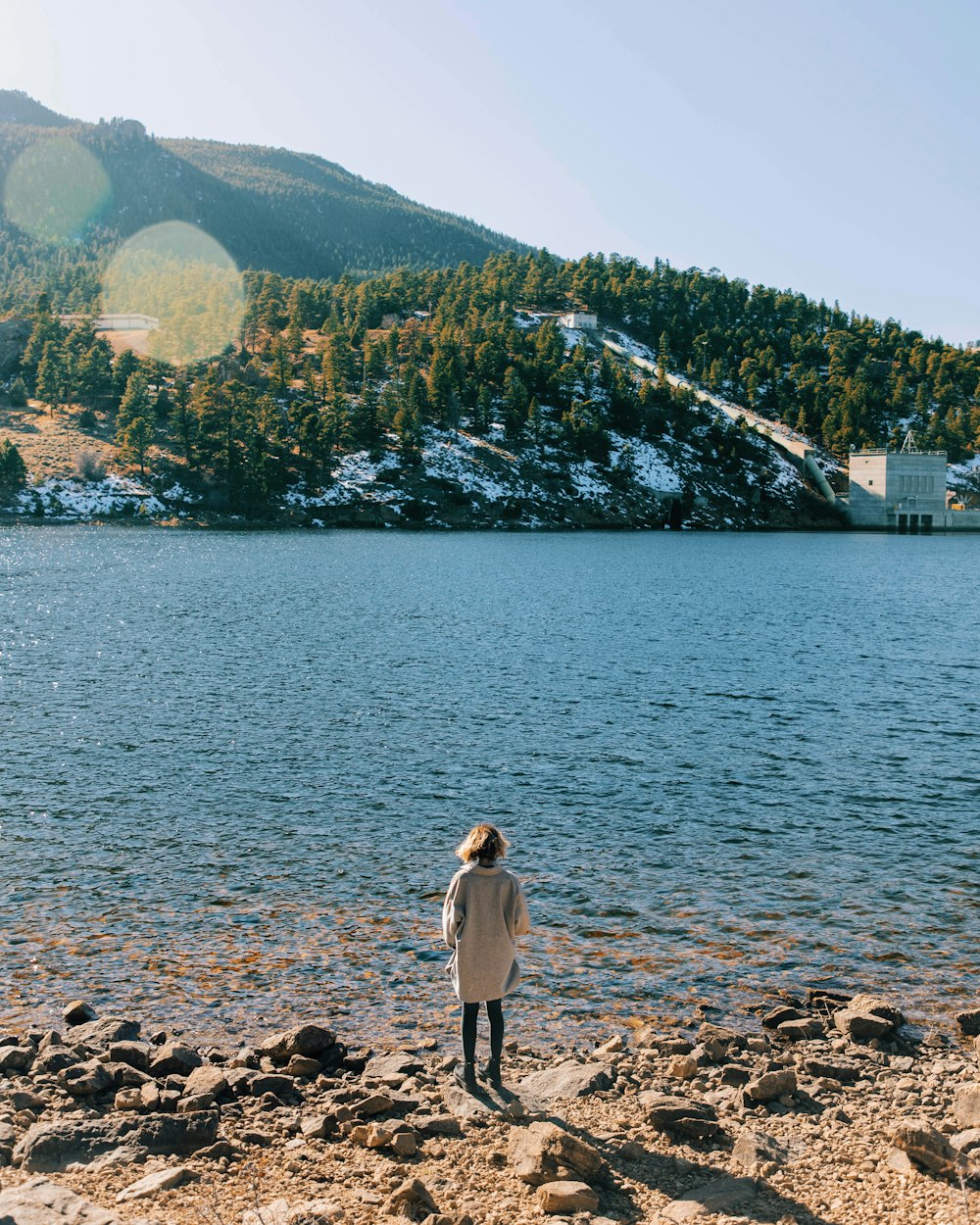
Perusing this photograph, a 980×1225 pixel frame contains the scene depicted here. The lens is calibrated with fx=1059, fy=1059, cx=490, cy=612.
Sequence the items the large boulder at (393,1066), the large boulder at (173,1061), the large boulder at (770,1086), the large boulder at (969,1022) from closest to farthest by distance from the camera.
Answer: the large boulder at (770,1086)
the large boulder at (173,1061)
the large boulder at (393,1066)
the large boulder at (969,1022)

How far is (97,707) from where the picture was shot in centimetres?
3916

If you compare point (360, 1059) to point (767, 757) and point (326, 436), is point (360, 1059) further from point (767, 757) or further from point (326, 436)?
point (326, 436)

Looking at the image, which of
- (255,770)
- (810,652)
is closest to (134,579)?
(810,652)

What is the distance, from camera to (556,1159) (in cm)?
1095

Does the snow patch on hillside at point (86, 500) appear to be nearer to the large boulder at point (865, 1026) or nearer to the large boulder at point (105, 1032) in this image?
the large boulder at point (105, 1032)

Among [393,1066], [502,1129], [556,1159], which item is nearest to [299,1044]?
[393,1066]

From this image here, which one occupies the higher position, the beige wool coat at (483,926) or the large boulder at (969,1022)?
the beige wool coat at (483,926)

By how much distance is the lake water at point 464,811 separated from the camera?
688 inches

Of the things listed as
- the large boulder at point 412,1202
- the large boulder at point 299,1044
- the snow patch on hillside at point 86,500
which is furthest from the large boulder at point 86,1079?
the snow patch on hillside at point 86,500

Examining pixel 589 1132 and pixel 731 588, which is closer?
pixel 589 1132

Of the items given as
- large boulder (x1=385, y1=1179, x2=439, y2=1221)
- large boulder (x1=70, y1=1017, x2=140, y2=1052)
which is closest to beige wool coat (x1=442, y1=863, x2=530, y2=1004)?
large boulder (x1=385, y1=1179, x2=439, y2=1221)

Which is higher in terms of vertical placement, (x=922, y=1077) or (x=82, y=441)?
(x=82, y=441)

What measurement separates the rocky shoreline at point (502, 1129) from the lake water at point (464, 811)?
1.47 m

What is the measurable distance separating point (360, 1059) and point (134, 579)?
3291 inches
